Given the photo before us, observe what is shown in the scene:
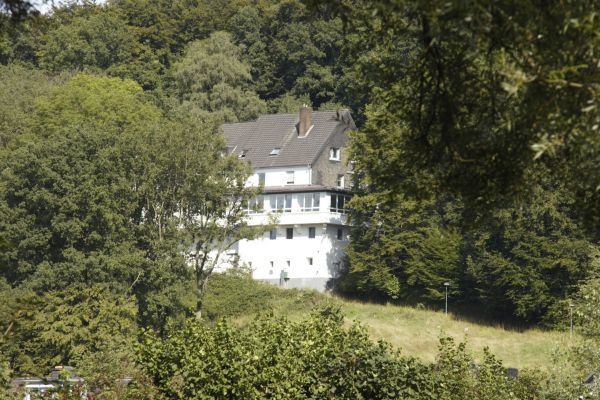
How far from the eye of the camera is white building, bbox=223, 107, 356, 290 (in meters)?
92.8

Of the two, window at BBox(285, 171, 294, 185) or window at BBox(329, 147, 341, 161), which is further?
window at BBox(329, 147, 341, 161)

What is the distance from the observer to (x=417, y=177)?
12.7 m

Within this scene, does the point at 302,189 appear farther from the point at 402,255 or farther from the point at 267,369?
the point at 267,369

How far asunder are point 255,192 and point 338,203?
72.0 ft

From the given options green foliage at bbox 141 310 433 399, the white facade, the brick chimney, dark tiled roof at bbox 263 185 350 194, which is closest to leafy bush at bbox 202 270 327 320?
the white facade

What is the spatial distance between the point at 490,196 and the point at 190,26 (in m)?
126

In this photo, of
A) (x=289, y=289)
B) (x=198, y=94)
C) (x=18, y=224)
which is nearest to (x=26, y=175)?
(x=18, y=224)

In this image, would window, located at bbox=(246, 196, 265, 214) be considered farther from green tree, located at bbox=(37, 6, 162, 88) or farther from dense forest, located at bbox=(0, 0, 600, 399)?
green tree, located at bbox=(37, 6, 162, 88)

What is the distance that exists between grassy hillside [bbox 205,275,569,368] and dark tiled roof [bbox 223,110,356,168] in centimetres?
1502

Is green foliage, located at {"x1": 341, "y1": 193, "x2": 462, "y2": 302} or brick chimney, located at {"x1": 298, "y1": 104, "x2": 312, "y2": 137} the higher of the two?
brick chimney, located at {"x1": 298, "y1": 104, "x2": 312, "y2": 137}

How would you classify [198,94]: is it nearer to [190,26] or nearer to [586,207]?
[190,26]

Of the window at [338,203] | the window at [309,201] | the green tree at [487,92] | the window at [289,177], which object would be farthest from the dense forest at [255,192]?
the window at [289,177]

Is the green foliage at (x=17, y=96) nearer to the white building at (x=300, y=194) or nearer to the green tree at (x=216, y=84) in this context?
the green tree at (x=216, y=84)

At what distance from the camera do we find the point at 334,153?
98312 millimetres
